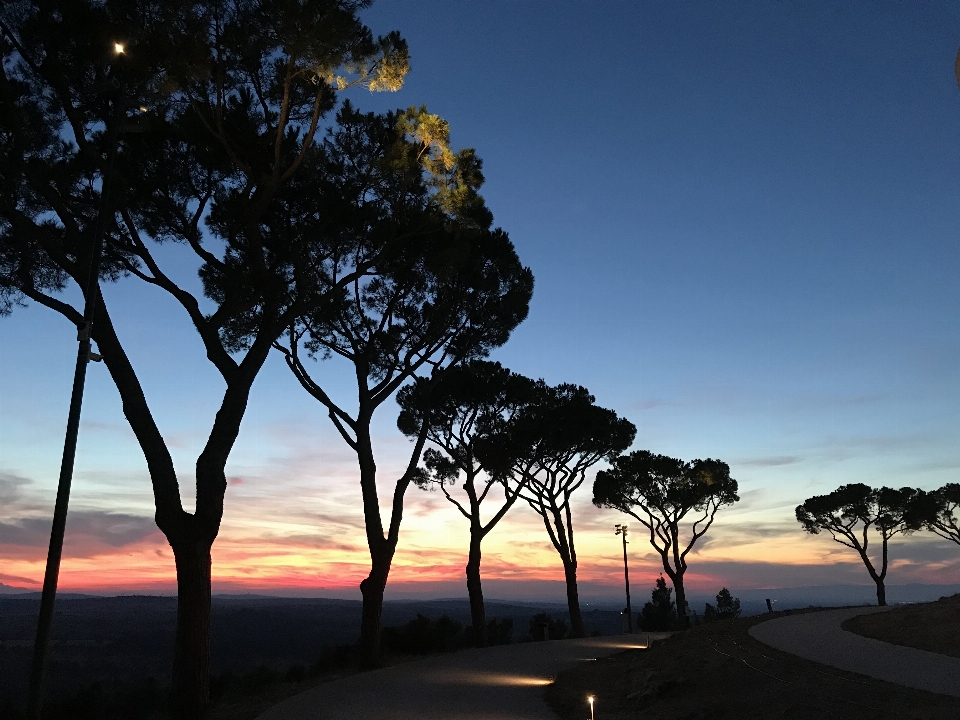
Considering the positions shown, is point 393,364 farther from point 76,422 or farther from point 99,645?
point 99,645

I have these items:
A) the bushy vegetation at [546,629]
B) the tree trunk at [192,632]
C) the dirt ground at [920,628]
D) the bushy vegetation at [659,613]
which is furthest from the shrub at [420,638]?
the bushy vegetation at [659,613]

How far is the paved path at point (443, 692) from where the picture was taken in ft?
32.6

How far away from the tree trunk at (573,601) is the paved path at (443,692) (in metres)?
9.35

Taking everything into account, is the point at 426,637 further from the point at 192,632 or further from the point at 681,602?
the point at 681,602

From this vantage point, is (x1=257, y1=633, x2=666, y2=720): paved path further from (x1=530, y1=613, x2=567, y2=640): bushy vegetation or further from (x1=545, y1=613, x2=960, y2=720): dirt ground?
(x1=530, y1=613, x2=567, y2=640): bushy vegetation

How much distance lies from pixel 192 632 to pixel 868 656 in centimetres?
1037

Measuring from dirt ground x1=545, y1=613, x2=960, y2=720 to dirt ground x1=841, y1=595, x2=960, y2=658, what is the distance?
7.85ft

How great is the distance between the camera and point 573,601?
1104 inches

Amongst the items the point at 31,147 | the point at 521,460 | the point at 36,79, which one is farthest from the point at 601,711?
the point at 521,460

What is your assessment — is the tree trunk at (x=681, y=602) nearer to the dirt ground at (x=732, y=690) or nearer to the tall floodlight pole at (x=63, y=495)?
the dirt ground at (x=732, y=690)

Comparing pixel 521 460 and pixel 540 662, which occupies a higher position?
pixel 521 460

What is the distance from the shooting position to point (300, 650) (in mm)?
52156

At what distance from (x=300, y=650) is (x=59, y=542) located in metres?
49.4

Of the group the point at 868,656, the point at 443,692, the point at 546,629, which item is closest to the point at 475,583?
the point at 546,629
